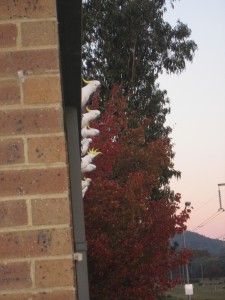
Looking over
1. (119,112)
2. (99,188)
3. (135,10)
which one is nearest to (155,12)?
(135,10)

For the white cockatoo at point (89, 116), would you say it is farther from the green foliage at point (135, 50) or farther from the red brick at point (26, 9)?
the green foliage at point (135, 50)

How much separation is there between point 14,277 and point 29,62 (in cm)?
70

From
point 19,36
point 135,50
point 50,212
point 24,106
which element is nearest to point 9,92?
point 24,106

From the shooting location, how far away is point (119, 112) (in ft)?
66.4

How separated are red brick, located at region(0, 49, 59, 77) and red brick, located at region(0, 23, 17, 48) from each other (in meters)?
0.03

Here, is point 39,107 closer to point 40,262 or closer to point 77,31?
point 40,262

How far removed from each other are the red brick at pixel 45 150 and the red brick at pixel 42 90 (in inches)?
5.2

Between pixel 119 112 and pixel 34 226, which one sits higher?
pixel 119 112

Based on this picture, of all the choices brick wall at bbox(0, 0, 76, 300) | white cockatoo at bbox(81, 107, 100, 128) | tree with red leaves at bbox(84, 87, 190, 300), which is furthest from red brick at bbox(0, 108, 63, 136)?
tree with red leaves at bbox(84, 87, 190, 300)

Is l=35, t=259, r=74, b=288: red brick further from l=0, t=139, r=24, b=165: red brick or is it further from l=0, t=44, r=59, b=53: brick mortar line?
l=0, t=44, r=59, b=53: brick mortar line

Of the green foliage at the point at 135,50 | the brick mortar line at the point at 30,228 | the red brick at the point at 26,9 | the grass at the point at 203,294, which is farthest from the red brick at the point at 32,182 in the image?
the grass at the point at 203,294

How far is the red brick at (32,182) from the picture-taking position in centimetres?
181

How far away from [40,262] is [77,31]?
1097mm

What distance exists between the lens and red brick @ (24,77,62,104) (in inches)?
73.6
